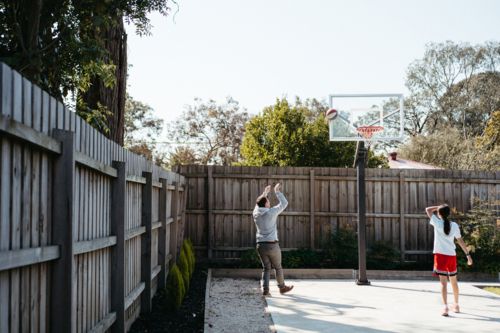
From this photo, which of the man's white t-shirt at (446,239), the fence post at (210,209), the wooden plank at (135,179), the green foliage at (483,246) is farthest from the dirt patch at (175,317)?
the green foliage at (483,246)

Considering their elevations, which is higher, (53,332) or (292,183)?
(292,183)

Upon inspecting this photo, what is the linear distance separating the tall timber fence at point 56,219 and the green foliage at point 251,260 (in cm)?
570

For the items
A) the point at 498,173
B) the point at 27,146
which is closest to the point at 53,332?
the point at 27,146

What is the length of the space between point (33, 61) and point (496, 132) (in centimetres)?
2955

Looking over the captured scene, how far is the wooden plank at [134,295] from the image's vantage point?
493 cm

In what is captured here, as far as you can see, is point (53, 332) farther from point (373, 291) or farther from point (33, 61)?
point (373, 291)

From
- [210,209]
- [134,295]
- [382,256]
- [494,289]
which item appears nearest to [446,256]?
[494,289]

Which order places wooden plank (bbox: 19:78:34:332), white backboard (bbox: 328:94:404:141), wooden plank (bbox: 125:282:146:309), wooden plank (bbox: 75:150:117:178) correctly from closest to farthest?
1. wooden plank (bbox: 19:78:34:332)
2. wooden plank (bbox: 75:150:117:178)
3. wooden plank (bbox: 125:282:146:309)
4. white backboard (bbox: 328:94:404:141)

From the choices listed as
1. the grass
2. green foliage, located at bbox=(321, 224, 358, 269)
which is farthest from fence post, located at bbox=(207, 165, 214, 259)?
the grass

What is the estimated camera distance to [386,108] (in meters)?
10.3

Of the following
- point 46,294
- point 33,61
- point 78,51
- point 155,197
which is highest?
point 78,51

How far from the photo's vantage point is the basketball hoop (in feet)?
31.5

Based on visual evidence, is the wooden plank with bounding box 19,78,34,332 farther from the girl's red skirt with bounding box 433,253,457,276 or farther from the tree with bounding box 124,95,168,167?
→ the tree with bounding box 124,95,168,167

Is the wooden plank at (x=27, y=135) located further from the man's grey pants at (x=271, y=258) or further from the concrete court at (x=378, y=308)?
the man's grey pants at (x=271, y=258)
